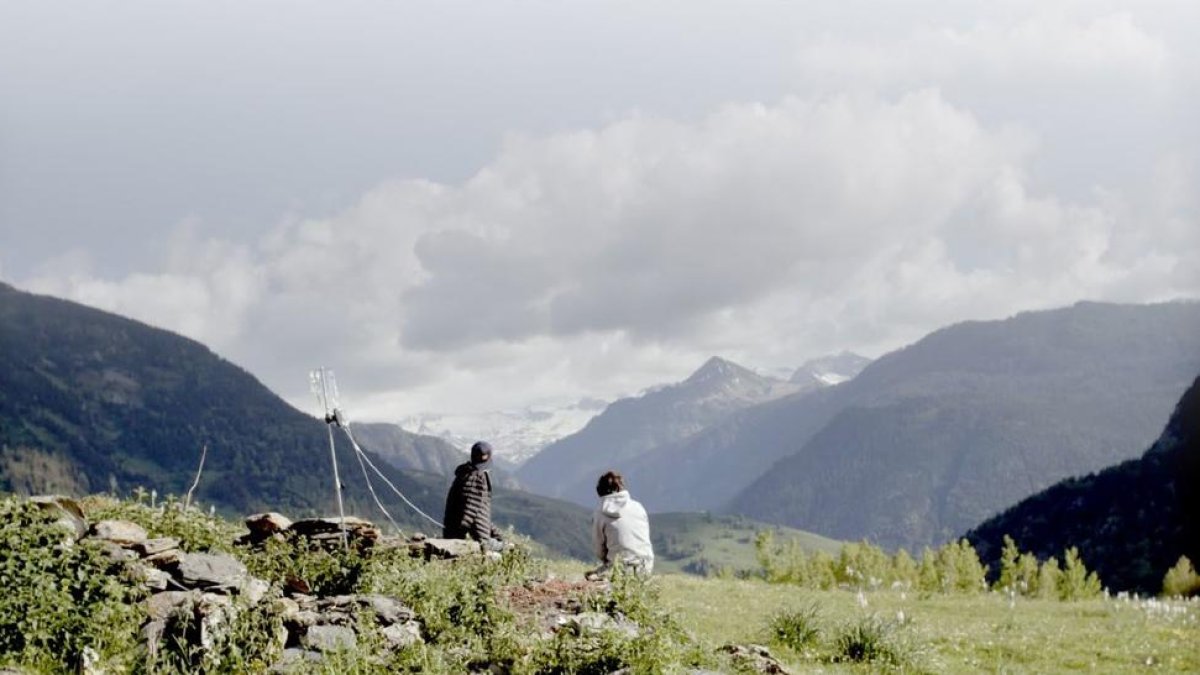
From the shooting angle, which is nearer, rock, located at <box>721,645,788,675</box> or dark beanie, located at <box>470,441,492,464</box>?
rock, located at <box>721,645,788,675</box>

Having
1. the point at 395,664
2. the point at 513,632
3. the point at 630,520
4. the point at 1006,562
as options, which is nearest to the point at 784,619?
the point at 630,520

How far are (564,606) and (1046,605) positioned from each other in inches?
748

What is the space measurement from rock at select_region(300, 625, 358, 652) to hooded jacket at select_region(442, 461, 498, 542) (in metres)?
5.87

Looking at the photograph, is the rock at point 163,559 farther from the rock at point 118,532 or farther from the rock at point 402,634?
the rock at point 402,634

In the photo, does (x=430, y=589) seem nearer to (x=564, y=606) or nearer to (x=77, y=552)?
(x=564, y=606)

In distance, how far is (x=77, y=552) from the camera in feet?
43.1

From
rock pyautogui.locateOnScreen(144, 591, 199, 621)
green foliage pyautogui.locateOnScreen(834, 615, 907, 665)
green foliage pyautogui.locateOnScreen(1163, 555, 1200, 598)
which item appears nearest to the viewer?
rock pyautogui.locateOnScreen(144, 591, 199, 621)

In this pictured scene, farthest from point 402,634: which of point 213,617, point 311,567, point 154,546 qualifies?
point 154,546

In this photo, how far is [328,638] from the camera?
12992mm

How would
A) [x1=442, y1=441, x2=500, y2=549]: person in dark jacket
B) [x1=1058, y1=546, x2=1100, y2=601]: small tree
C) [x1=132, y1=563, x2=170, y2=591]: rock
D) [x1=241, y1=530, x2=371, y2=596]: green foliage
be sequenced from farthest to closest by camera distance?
1. [x1=1058, y1=546, x2=1100, y2=601]: small tree
2. [x1=442, y1=441, x2=500, y2=549]: person in dark jacket
3. [x1=241, y1=530, x2=371, y2=596]: green foliage
4. [x1=132, y1=563, x2=170, y2=591]: rock

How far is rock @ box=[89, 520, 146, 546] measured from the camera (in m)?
14.8

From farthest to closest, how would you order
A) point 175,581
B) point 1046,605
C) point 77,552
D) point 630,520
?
point 1046,605, point 630,520, point 175,581, point 77,552

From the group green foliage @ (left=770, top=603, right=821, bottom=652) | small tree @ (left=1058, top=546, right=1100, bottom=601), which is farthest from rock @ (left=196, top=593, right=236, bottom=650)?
small tree @ (left=1058, top=546, right=1100, bottom=601)

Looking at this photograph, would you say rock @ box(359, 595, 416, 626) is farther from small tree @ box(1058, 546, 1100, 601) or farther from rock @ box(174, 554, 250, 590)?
small tree @ box(1058, 546, 1100, 601)
